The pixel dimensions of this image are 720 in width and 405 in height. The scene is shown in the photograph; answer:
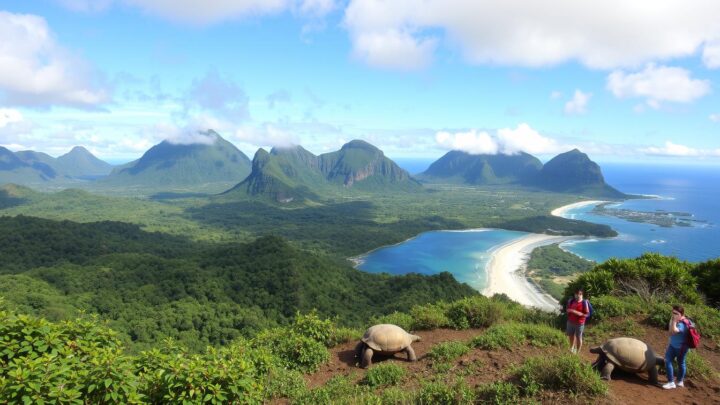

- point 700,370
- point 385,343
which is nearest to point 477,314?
point 385,343

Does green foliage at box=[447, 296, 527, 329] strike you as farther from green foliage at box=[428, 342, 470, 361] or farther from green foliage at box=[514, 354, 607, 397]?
green foliage at box=[514, 354, 607, 397]

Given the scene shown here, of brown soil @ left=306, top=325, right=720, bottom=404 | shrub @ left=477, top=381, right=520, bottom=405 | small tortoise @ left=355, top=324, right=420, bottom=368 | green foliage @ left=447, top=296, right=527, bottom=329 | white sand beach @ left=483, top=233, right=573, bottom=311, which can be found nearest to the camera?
shrub @ left=477, top=381, right=520, bottom=405

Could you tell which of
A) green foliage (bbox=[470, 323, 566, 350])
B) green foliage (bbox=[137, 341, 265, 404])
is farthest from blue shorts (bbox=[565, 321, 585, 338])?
green foliage (bbox=[137, 341, 265, 404])

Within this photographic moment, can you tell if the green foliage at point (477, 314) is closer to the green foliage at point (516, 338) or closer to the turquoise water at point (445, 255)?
the green foliage at point (516, 338)

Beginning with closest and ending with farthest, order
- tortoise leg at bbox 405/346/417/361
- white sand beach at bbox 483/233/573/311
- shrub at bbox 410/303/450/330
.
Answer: tortoise leg at bbox 405/346/417/361
shrub at bbox 410/303/450/330
white sand beach at bbox 483/233/573/311

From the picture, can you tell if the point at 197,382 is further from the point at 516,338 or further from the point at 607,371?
the point at 607,371

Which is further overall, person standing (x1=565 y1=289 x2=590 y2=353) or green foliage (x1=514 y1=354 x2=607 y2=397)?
person standing (x1=565 y1=289 x2=590 y2=353)

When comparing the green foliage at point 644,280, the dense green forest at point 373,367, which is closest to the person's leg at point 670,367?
the dense green forest at point 373,367
